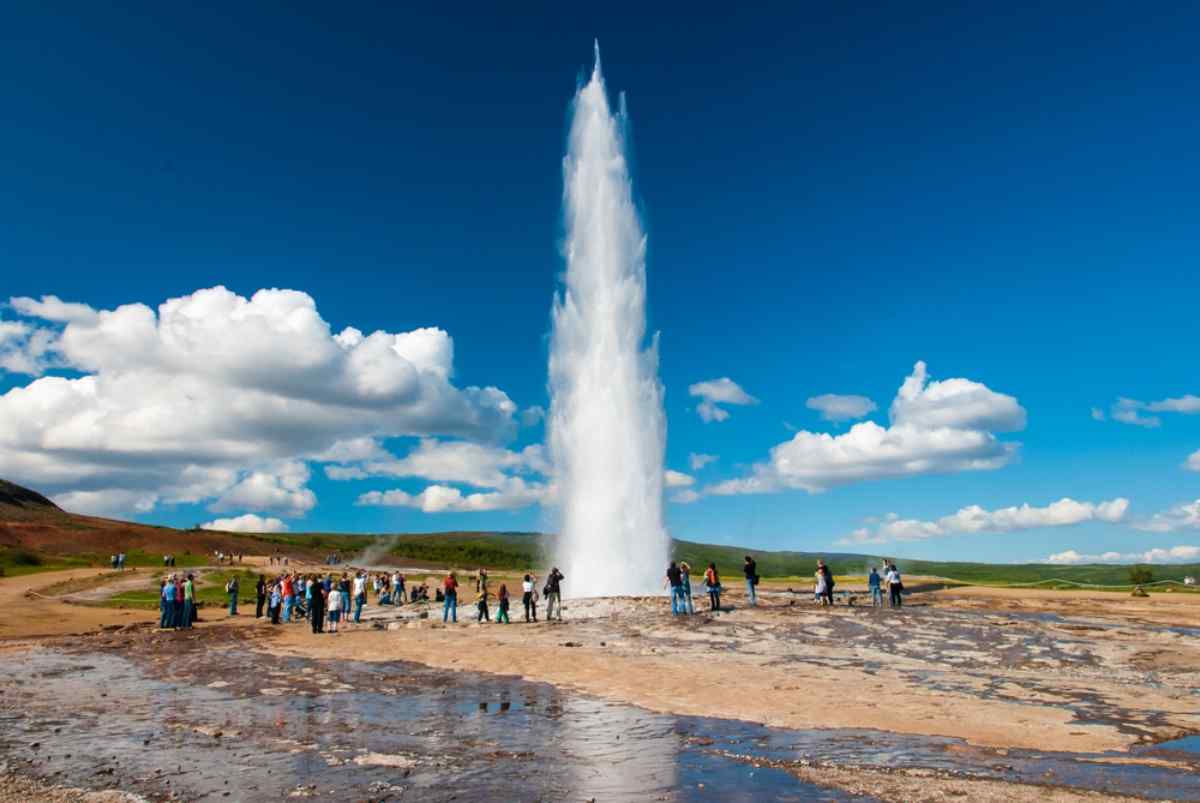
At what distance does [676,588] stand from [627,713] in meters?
17.2

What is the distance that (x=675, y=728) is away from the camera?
1365 centimetres

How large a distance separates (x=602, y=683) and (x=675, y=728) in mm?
5553

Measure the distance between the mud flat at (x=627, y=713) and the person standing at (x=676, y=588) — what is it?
2015 millimetres

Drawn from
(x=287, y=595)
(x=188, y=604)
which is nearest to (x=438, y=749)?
(x=188, y=604)

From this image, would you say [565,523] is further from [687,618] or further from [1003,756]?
[1003,756]

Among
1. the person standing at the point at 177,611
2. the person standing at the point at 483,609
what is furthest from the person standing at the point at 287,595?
the person standing at the point at 483,609

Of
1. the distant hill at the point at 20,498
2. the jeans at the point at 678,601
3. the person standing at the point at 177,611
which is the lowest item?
the person standing at the point at 177,611

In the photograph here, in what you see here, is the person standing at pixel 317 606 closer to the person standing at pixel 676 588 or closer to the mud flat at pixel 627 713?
the mud flat at pixel 627 713

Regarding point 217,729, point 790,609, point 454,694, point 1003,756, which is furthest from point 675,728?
point 790,609

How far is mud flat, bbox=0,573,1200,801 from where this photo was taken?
10.0 m

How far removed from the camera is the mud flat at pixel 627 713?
10031mm

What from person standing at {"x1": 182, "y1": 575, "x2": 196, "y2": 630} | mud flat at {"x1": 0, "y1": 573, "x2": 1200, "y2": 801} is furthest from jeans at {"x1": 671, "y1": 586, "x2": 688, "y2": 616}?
person standing at {"x1": 182, "y1": 575, "x2": 196, "y2": 630}

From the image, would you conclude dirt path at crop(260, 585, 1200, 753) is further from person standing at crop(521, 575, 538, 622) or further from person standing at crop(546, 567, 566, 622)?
person standing at crop(521, 575, 538, 622)

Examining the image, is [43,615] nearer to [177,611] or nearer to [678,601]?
[177,611]
